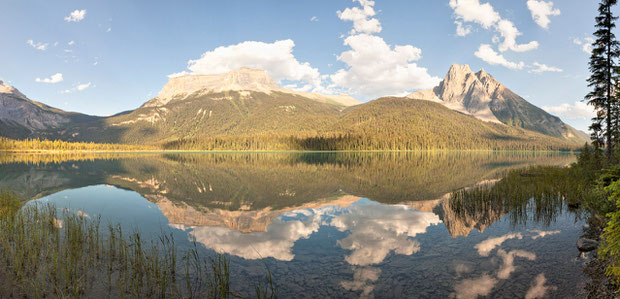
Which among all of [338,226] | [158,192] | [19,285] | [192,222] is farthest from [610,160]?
[158,192]

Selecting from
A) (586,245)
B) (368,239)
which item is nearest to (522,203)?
(586,245)

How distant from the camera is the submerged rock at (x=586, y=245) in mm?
12961

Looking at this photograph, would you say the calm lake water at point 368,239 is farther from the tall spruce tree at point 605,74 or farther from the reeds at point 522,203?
the tall spruce tree at point 605,74

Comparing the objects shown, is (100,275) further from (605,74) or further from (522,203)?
(605,74)

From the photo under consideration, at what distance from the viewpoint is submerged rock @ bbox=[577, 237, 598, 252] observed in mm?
12961

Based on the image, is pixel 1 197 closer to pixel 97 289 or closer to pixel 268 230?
pixel 97 289

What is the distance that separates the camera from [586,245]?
13.1 m

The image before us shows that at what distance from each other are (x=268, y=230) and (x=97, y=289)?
9.61m

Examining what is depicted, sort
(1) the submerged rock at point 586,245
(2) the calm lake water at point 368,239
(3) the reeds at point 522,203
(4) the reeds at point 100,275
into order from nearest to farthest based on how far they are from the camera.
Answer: (4) the reeds at point 100,275, (2) the calm lake water at point 368,239, (1) the submerged rock at point 586,245, (3) the reeds at point 522,203

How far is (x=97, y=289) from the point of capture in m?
9.74

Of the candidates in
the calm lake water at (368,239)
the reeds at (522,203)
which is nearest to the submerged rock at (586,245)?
the calm lake water at (368,239)

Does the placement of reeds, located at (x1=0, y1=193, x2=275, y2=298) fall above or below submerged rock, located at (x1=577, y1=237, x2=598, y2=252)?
below

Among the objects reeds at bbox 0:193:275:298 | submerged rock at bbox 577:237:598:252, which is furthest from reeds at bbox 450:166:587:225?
reeds at bbox 0:193:275:298

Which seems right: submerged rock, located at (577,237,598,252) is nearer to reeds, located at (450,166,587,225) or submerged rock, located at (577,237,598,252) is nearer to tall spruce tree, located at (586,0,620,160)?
reeds, located at (450,166,587,225)
